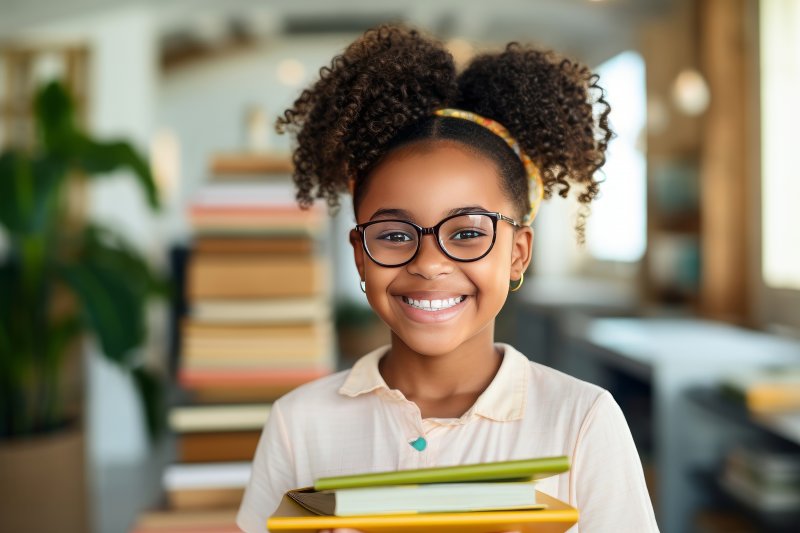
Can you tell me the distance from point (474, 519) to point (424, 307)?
0.92 feet

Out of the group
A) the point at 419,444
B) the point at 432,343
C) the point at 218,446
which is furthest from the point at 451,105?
the point at 218,446

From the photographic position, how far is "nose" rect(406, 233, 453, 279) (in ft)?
2.79

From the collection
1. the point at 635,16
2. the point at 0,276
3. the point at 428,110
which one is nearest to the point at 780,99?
the point at 635,16

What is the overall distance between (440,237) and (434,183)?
61mm

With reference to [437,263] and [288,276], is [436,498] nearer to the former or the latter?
[437,263]

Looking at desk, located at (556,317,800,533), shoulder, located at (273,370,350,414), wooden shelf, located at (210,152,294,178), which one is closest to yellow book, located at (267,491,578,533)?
shoulder, located at (273,370,350,414)

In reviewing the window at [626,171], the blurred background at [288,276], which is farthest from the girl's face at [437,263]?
the window at [626,171]

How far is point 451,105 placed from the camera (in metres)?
0.97

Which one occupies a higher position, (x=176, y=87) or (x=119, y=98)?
(x=176, y=87)

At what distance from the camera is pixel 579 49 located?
6750mm

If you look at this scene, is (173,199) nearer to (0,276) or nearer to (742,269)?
(0,276)

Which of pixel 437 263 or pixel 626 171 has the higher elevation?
pixel 626 171

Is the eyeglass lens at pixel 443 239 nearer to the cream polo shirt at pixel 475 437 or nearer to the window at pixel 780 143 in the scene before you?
the cream polo shirt at pixel 475 437

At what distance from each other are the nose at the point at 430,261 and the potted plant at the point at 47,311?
219 cm
